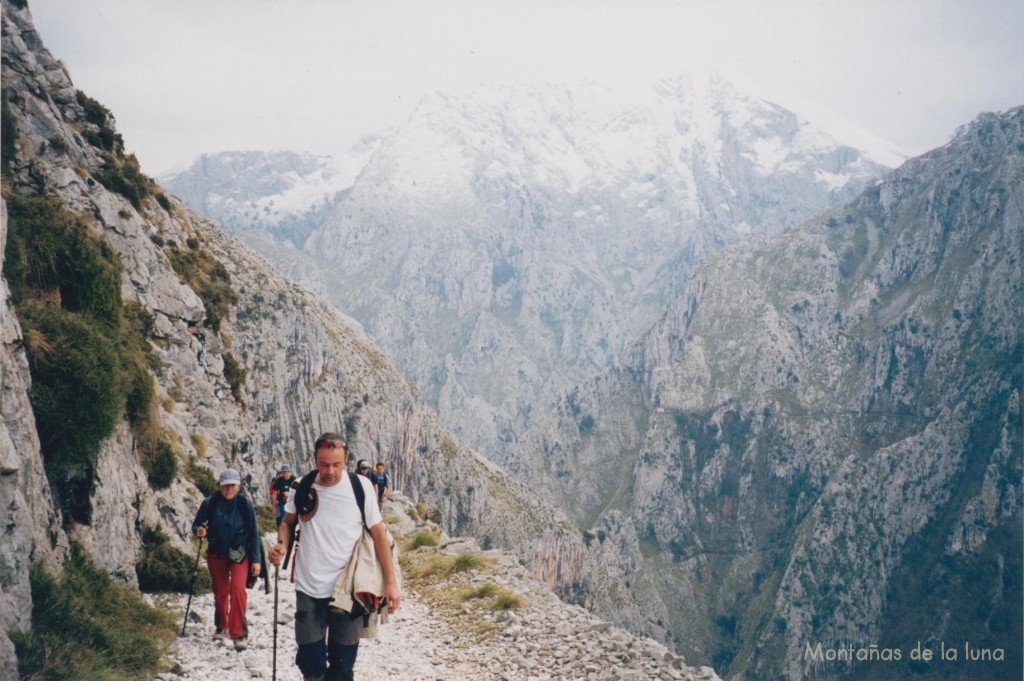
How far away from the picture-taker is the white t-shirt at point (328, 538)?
7.54 m

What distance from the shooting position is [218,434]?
25188 millimetres

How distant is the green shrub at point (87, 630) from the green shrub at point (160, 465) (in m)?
4.48

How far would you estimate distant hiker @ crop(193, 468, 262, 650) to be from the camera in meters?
11.5

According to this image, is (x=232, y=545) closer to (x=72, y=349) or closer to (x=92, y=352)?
(x=92, y=352)

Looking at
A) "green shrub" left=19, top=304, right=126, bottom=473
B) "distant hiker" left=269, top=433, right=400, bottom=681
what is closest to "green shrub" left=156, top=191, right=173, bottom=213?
"green shrub" left=19, top=304, right=126, bottom=473

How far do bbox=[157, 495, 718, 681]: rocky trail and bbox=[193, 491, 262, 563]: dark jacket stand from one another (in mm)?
1685

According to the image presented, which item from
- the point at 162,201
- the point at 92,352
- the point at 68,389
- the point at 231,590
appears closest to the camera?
the point at 231,590

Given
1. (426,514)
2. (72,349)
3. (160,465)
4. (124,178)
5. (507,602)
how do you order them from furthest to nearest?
(426,514), (124,178), (507,602), (160,465), (72,349)

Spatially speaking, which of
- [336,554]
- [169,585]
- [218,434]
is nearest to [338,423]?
[218,434]

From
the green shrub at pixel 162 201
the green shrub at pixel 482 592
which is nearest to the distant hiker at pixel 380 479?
the green shrub at pixel 482 592

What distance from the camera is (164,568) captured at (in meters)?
14.0

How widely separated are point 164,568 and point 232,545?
3656 millimetres

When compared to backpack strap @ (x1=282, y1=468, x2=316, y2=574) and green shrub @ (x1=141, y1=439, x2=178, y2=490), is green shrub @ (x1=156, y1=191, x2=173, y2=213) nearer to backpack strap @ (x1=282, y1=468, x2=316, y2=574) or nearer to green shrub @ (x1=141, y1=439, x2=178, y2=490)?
green shrub @ (x1=141, y1=439, x2=178, y2=490)

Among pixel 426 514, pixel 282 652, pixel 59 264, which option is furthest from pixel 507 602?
pixel 426 514
